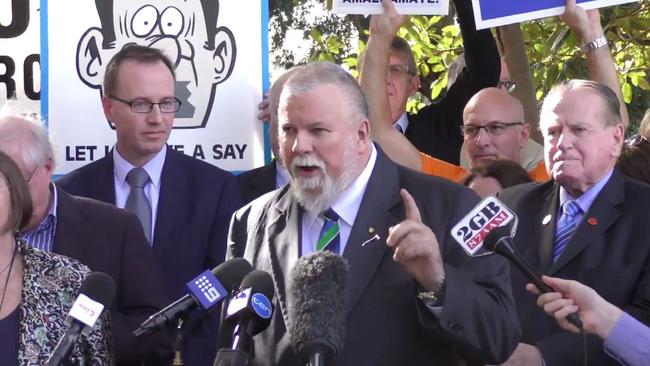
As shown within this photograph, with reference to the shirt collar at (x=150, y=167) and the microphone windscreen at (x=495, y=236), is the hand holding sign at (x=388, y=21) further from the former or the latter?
the microphone windscreen at (x=495, y=236)

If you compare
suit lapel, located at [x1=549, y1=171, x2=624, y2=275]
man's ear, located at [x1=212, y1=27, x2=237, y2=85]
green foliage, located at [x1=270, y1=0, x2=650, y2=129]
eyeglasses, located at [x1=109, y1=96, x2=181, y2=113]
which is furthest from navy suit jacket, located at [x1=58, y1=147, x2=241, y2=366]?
green foliage, located at [x1=270, y1=0, x2=650, y2=129]

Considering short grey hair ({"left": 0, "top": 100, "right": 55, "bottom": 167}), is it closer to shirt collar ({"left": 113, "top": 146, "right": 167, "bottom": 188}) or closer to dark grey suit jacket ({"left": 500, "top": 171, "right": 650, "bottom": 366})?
shirt collar ({"left": 113, "top": 146, "right": 167, "bottom": 188})

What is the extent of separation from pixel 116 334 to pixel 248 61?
2.53 m

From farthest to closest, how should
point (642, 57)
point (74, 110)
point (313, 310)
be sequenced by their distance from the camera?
point (642, 57) < point (74, 110) < point (313, 310)

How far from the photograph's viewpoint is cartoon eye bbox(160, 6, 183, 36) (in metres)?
7.37

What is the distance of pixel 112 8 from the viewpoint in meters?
7.32

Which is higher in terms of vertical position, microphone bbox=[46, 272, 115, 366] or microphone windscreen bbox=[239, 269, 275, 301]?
microphone windscreen bbox=[239, 269, 275, 301]

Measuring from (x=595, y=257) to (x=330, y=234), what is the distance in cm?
118

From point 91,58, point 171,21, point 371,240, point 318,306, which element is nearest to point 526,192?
point 371,240

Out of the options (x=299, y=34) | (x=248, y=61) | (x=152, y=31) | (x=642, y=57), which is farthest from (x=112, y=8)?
(x=299, y=34)

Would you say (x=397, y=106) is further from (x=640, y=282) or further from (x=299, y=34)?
(x=299, y=34)

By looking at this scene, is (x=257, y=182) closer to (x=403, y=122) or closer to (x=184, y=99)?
(x=184, y=99)

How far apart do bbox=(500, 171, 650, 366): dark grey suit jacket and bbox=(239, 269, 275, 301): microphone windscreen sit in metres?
1.53

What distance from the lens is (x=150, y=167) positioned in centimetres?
652
